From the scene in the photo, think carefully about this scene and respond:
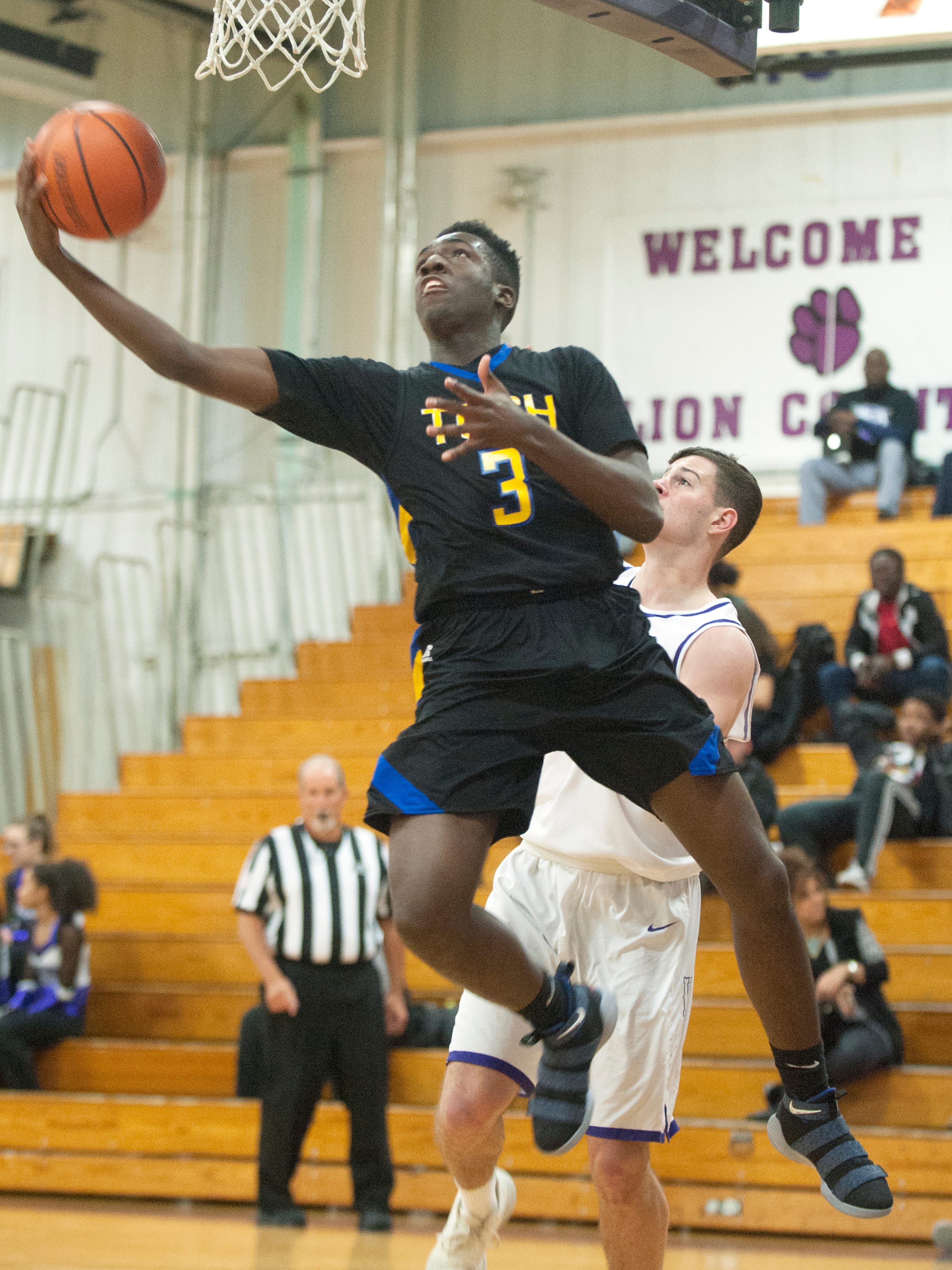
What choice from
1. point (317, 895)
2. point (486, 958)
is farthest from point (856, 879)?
point (486, 958)

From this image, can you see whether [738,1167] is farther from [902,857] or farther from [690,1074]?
[902,857]

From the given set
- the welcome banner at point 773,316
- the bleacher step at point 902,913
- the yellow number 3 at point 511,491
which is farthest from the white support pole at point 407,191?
the yellow number 3 at point 511,491

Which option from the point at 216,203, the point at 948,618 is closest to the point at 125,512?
the point at 216,203

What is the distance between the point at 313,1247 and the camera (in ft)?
20.7

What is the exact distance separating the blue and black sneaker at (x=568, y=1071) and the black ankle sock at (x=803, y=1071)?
0.41m

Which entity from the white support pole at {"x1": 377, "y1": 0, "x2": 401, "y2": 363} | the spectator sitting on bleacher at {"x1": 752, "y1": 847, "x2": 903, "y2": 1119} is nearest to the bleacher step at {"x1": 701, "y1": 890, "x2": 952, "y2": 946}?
the spectator sitting on bleacher at {"x1": 752, "y1": 847, "x2": 903, "y2": 1119}

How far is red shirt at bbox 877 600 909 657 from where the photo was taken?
8984 mm

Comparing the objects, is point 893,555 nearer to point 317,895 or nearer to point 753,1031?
point 753,1031

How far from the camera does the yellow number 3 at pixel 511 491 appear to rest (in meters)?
3.27

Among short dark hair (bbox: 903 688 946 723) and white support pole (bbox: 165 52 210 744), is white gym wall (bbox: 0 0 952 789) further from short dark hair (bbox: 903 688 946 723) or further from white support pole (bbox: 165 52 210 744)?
short dark hair (bbox: 903 688 946 723)

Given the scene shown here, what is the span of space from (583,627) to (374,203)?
1071 centimetres

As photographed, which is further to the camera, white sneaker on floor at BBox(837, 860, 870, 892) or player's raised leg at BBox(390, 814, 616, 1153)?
white sneaker on floor at BBox(837, 860, 870, 892)

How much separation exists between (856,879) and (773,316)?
595cm

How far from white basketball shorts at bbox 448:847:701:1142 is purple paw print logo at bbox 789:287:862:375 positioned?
8959mm
